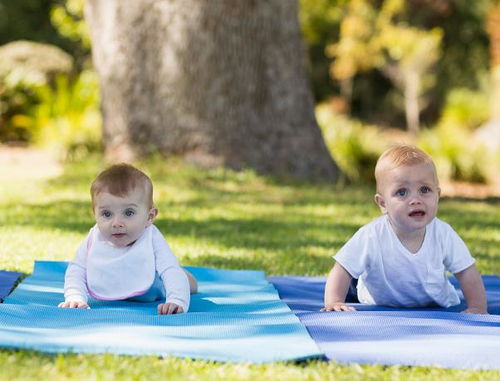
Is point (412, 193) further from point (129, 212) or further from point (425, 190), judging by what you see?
point (129, 212)

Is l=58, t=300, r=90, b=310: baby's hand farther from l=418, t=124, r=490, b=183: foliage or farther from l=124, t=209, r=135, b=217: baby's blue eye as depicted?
l=418, t=124, r=490, b=183: foliage

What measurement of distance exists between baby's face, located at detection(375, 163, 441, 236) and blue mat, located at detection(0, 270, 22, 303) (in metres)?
1.92

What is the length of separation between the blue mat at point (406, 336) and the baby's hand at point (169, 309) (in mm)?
542

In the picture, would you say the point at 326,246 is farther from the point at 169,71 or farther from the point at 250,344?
the point at 169,71

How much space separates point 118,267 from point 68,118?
32.1ft

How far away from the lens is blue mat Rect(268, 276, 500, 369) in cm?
314

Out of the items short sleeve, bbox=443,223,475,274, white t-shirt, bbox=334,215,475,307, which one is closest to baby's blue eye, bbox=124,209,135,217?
white t-shirt, bbox=334,215,475,307

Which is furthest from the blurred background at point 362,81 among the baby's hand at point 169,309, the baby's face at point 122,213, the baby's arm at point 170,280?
the baby's hand at point 169,309

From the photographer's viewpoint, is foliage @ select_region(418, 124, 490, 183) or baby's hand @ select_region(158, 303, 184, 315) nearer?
baby's hand @ select_region(158, 303, 184, 315)

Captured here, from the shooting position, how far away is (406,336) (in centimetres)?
344

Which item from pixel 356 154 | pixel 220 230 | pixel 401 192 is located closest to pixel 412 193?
pixel 401 192

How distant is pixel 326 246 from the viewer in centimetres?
628

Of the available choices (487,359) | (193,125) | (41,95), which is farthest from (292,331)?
(41,95)

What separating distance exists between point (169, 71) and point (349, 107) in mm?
17875
